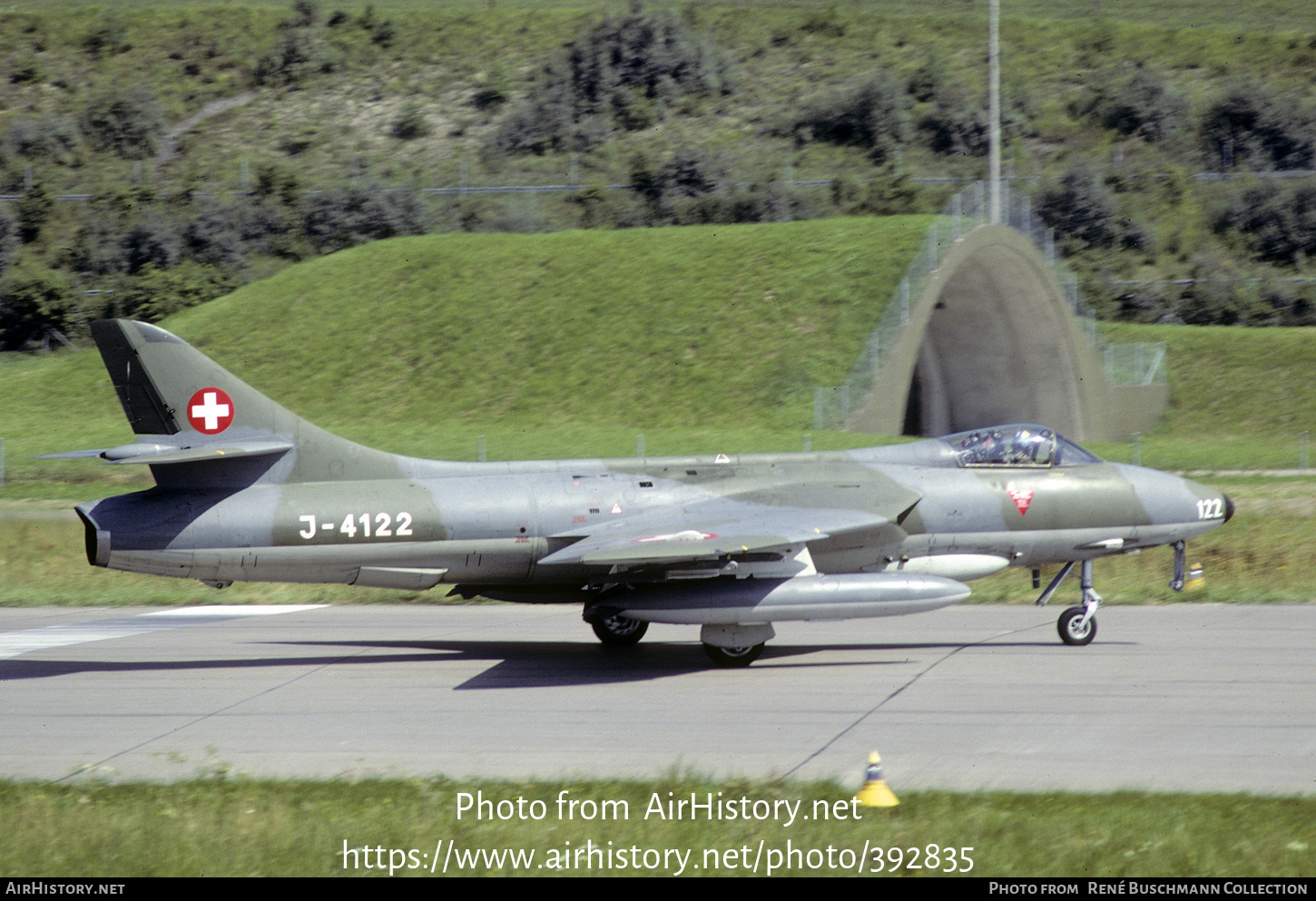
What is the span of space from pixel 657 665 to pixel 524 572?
205cm

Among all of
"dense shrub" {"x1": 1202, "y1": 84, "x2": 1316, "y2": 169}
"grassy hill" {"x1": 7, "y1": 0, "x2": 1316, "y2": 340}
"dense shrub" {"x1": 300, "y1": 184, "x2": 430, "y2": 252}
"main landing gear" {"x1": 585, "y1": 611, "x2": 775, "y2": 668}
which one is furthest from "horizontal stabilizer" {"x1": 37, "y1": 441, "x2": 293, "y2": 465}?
"dense shrub" {"x1": 1202, "y1": 84, "x2": 1316, "y2": 169}

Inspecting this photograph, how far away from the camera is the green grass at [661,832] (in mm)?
7691

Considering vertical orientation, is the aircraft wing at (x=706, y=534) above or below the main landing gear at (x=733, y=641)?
above

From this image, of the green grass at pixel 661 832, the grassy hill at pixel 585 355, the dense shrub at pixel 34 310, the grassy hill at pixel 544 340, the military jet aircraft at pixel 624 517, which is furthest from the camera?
the dense shrub at pixel 34 310

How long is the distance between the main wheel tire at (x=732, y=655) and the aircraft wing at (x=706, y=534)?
1264 millimetres

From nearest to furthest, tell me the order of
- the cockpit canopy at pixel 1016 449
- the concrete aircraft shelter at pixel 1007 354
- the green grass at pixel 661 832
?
the green grass at pixel 661 832 → the cockpit canopy at pixel 1016 449 → the concrete aircraft shelter at pixel 1007 354

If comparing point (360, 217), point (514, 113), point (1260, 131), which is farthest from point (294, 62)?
point (1260, 131)

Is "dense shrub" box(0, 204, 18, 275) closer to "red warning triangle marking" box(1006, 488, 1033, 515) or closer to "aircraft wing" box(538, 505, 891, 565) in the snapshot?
"aircraft wing" box(538, 505, 891, 565)

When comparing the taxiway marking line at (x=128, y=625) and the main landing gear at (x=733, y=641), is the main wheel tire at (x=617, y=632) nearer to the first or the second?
the main landing gear at (x=733, y=641)

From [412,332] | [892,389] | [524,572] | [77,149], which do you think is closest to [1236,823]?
[524,572]

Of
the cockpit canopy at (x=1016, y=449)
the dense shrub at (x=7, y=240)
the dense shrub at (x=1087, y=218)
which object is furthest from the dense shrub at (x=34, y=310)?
the cockpit canopy at (x=1016, y=449)

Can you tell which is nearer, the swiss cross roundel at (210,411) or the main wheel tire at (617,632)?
the swiss cross roundel at (210,411)

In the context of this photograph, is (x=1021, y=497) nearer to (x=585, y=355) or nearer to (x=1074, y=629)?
(x=1074, y=629)

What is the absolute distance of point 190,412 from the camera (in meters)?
14.8
